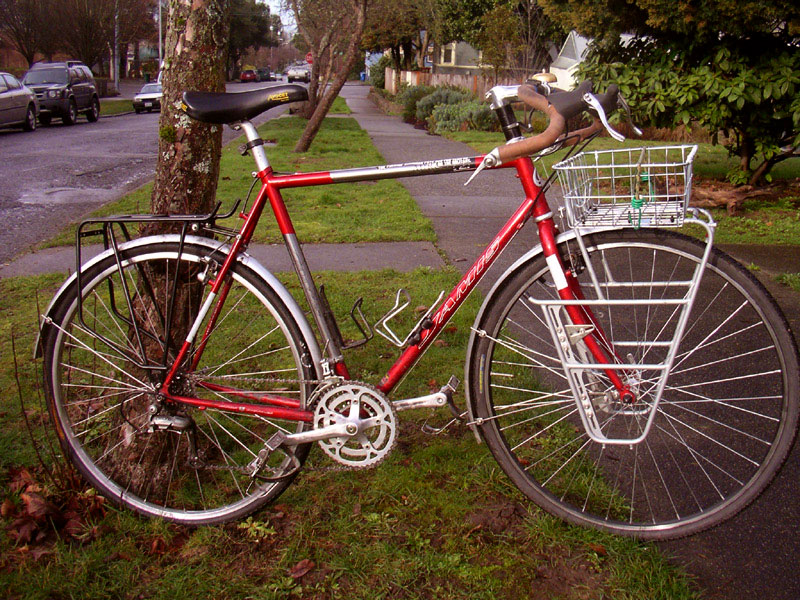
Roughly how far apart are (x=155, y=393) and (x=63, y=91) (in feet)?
74.7

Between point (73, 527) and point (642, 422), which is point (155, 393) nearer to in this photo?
point (73, 527)

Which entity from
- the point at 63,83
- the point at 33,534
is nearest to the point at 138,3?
the point at 63,83

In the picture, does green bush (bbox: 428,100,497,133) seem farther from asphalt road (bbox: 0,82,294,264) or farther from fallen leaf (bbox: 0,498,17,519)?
fallen leaf (bbox: 0,498,17,519)

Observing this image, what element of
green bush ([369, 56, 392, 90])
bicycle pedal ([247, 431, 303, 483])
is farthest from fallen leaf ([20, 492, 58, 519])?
green bush ([369, 56, 392, 90])

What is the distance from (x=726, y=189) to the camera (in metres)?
8.84

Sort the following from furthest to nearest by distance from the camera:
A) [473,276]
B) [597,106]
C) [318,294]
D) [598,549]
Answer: [318,294] < [473,276] < [598,549] < [597,106]

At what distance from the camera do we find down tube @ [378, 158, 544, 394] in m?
2.58

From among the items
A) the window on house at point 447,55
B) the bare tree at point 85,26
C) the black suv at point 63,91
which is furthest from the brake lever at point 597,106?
the window on house at point 447,55

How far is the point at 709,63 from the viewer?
820cm

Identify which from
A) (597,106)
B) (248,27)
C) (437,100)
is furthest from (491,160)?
(248,27)

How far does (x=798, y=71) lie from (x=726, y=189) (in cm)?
161

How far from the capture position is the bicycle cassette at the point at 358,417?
266 cm

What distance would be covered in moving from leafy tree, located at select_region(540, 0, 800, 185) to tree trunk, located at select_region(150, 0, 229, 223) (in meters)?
5.87

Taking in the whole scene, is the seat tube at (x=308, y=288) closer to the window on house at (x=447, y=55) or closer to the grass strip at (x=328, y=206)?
the grass strip at (x=328, y=206)
